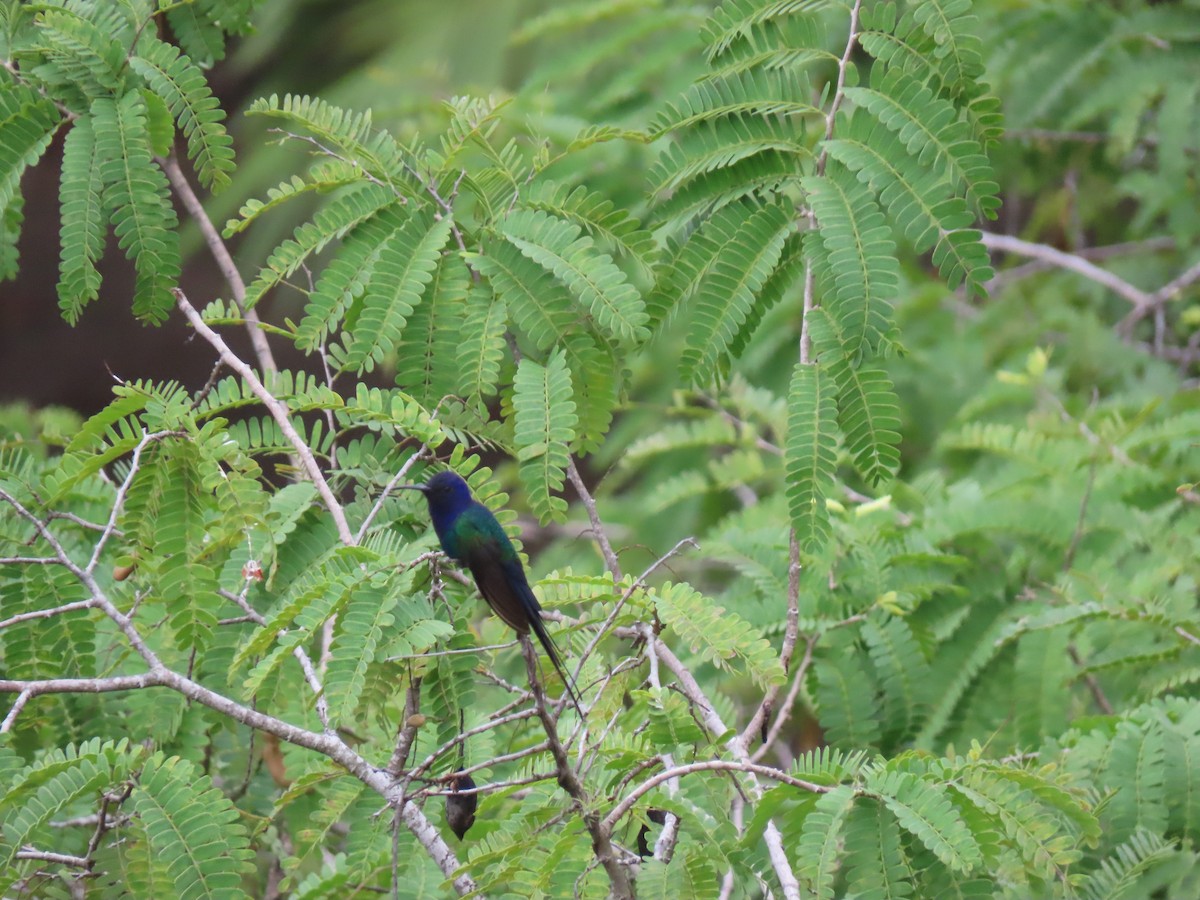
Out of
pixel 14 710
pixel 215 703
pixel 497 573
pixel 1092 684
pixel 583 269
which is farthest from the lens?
pixel 1092 684

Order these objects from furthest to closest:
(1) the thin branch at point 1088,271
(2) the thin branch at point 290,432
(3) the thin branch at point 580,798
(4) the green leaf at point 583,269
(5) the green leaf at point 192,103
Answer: (1) the thin branch at point 1088,271
(5) the green leaf at point 192,103
(4) the green leaf at point 583,269
(2) the thin branch at point 290,432
(3) the thin branch at point 580,798

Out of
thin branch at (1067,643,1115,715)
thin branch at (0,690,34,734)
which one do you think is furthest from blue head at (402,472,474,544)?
thin branch at (1067,643,1115,715)

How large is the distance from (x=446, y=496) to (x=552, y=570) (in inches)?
25.9

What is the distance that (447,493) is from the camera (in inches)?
92.6

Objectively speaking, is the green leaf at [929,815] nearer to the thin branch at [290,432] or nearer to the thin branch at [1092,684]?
the thin branch at [290,432]

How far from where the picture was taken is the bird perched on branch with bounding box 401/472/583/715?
7.32 ft

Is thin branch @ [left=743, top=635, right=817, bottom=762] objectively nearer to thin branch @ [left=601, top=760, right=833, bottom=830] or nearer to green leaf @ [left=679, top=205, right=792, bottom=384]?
thin branch @ [left=601, top=760, right=833, bottom=830]

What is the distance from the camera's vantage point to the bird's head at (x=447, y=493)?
92.4 inches

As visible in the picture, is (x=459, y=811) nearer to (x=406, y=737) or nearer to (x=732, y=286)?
(x=406, y=737)

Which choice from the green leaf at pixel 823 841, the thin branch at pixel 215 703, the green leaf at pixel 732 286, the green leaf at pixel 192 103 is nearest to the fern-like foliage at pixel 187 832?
the thin branch at pixel 215 703

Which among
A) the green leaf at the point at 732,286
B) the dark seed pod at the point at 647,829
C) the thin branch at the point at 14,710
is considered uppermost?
the green leaf at the point at 732,286

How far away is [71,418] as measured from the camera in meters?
4.70

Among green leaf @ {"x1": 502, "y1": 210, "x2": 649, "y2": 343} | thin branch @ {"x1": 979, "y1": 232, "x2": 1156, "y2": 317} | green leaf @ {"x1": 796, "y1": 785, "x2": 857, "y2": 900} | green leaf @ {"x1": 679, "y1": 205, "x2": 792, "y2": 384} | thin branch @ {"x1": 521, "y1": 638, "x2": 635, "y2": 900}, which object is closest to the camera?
thin branch @ {"x1": 521, "y1": 638, "x2": 635, "y2": 900}

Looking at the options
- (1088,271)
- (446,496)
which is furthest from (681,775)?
(1088,271)
